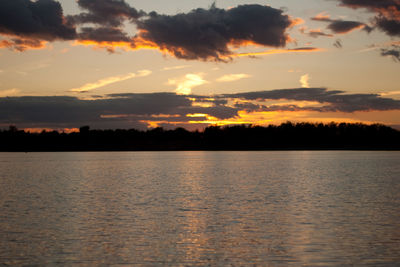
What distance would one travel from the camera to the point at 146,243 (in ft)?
92.7

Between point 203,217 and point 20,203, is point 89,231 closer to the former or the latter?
point 203,217

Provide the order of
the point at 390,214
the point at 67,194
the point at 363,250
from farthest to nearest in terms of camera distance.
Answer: the point at 67,194, the point at 390,214, the point at 363,250

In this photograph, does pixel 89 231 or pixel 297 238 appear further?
pixel 89 231

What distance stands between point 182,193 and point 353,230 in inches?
1161

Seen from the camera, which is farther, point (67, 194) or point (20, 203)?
point (67, 194)

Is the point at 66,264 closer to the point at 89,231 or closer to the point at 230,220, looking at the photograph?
the point at 89,231

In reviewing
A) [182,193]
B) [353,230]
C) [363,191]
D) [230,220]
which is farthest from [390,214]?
[182,193]

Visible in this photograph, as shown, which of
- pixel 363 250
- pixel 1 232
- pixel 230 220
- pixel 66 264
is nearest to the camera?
pixel 66 264

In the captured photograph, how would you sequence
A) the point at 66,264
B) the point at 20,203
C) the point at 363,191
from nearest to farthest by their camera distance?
the point at 66,264 → the point at 20,203 → the point at 363,191

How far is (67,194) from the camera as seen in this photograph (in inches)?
2256

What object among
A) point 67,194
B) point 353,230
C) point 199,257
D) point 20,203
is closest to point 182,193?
point 67,194

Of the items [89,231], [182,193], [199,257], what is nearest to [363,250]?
[199,257]

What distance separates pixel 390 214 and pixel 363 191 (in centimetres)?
2212

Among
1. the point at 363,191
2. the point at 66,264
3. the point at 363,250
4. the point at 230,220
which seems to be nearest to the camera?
the point at 66,264
